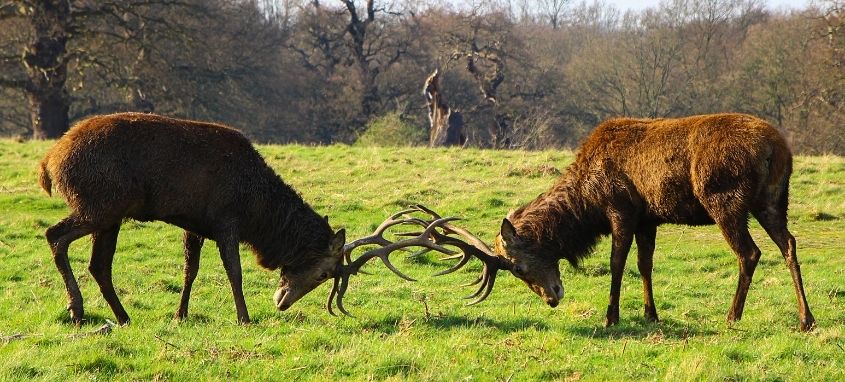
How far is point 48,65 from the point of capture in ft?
88.5

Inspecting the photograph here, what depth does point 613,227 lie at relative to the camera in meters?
8.67

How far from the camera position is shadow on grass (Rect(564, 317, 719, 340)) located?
298 inches

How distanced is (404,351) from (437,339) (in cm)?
70

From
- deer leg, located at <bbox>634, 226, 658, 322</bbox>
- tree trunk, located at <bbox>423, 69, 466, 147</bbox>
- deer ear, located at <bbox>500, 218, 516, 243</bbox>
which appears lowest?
tree trunk, located at <bbox>423, 69, 466, 147</bbox>

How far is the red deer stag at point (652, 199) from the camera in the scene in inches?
312

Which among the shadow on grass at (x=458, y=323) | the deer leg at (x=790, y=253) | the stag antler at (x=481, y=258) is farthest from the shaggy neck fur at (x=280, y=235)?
the deer leg at (x=790, y=253)


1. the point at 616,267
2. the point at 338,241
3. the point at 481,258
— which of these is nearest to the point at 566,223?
the point at 616,267

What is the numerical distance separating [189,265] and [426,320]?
93.1 inches

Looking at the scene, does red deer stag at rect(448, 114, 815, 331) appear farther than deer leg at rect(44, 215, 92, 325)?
Yes

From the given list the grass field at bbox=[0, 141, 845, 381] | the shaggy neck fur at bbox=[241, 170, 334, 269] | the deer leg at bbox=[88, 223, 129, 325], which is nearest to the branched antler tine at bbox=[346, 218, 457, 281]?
the shaggy neck fur at bbox=[241, 170, 334, 269]

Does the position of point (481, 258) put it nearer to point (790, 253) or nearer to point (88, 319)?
point (790, 253)

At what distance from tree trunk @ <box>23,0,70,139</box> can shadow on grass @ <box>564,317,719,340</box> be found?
2236 cm

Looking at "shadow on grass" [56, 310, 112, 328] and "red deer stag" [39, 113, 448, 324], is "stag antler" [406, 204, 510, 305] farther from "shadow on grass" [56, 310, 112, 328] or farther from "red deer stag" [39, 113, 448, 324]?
"shadow on grass" [56, 310, 112, 328]

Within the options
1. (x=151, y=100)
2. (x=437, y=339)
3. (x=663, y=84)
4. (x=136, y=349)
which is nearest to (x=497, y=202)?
(x=437, y=339)
